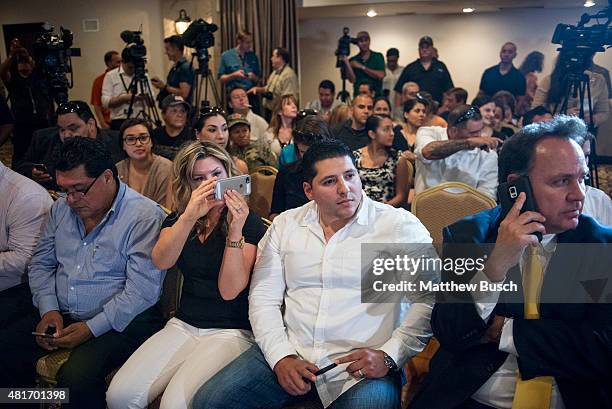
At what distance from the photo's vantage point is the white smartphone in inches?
67.4

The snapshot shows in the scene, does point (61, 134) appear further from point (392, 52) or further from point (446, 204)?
point (392, 52)

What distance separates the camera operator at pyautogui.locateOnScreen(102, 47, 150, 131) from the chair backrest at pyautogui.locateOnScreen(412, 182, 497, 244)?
3.27 meters

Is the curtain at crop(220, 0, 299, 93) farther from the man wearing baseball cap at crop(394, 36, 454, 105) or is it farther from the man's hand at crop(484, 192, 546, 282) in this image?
the man's hand at crop(484, 192, 546, 282)

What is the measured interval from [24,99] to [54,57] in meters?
1.00

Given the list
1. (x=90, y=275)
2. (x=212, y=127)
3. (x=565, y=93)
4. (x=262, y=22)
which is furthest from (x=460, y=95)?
(x=90, y=275)

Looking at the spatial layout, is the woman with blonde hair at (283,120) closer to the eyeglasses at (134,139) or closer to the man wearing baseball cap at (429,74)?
the eyeglasses at (134,139)

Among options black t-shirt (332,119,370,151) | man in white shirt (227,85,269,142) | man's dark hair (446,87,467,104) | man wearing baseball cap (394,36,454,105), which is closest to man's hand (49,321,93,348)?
black t-shirt (332,119,370,151)

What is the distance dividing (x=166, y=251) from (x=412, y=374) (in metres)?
0.86

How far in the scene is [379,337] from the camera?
5.19ft

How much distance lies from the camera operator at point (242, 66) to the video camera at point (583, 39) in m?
3.18

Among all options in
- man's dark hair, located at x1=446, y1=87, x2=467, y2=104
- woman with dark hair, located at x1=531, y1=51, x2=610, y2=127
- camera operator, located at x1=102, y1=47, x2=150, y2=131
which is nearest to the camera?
woman with dark hair, located at x1=531, y1=51, x2=610, y2=127

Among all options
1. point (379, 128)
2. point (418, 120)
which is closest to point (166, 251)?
point (379, 128)

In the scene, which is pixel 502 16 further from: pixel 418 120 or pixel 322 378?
pixel 322 378

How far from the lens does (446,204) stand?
2266 millimetres
